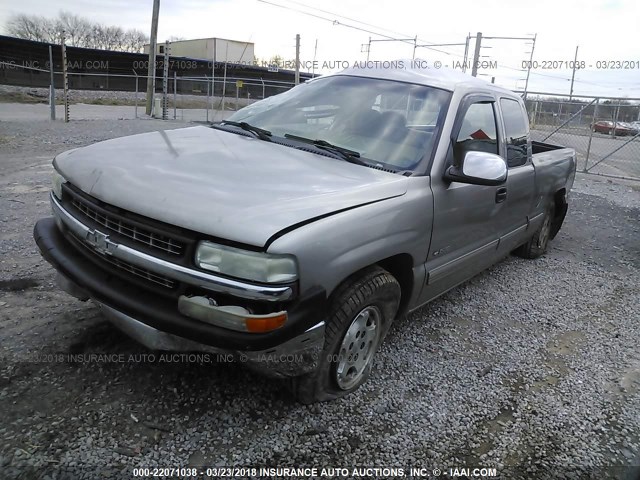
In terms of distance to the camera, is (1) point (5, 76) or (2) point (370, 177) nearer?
(2) point (370, 177)

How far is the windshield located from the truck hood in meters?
0.27

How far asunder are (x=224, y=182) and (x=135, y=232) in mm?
477

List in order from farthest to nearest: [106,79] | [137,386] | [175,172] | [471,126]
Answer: [106,79] < [471,126] < [137,386] < [175,172]

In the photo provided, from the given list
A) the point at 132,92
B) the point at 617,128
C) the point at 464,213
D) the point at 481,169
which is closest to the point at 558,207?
the point at 464,213

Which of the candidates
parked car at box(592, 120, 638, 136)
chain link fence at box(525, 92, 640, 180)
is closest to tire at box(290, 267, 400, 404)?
chain link fence at box(525, 92, 640, 180)

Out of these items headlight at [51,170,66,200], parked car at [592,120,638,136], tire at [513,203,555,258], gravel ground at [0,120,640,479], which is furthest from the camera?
parked car at [592,120,638,136]

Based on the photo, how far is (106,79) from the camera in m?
34.3

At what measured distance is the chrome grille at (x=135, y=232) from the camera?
216cm

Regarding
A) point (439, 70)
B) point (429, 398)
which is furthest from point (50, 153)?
point (429, 398)

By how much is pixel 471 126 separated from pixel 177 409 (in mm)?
2671

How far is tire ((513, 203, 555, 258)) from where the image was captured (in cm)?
543

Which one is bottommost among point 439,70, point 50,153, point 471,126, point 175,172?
point 50,153

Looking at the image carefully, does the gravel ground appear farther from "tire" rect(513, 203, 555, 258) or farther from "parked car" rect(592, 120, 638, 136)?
"parked car" rect(592, 120, 638, 136)

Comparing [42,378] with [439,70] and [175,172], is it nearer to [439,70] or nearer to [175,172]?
[175,172]
